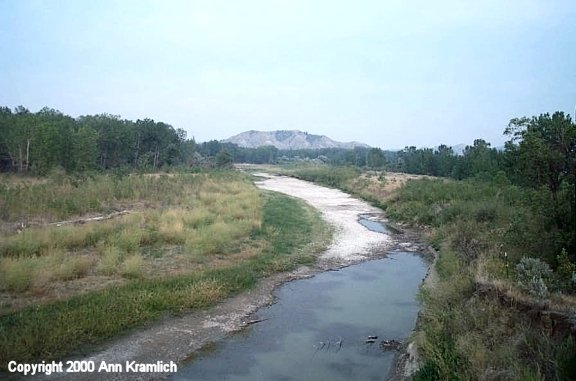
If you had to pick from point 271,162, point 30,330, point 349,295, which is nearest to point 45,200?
point 30,330

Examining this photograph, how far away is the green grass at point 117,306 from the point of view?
9688 mm

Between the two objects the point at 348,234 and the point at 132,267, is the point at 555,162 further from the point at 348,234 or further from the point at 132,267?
the point at 348,234

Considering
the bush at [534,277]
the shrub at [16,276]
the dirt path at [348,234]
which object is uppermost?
the bush at [534,277]

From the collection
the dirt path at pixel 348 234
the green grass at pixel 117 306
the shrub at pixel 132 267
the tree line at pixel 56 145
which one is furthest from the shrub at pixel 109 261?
the tree line at pixel 56 145

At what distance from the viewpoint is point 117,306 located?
39.4ft

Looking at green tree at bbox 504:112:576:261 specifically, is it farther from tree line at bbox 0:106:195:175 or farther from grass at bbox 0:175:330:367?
tree line at bbox 0:106:195:175

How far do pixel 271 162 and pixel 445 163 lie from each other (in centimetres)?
10235

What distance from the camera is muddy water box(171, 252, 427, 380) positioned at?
10023 millimetres

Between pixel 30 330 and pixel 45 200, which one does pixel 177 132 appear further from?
pixel 30 330

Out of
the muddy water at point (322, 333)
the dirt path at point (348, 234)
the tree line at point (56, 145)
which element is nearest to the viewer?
the muddy water at point (322, 333)

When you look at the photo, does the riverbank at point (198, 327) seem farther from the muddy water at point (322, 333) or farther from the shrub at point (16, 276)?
the shrub at point (16, 276)

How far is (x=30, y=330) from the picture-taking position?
984cm

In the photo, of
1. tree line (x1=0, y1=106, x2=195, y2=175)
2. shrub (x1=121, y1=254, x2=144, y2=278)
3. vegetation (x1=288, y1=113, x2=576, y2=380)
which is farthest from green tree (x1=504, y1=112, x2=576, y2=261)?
tree line (x1=0, y1=106, x2=195, y2=175)

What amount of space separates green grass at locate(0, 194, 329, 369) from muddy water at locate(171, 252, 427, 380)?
1.89 meters
